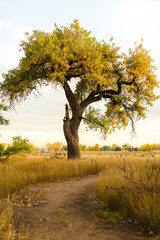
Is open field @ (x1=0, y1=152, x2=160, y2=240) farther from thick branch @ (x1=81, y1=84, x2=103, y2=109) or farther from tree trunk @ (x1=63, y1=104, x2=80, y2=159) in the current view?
thick branch @ (x1=81, y1=84, x2=103, y2=109)

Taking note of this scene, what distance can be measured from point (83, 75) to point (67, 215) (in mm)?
13114

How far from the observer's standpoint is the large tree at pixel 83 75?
16938mm

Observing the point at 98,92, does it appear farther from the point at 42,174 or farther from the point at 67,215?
the point at 67,215

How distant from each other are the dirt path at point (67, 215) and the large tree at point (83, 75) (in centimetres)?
932

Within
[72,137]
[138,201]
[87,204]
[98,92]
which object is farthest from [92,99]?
[138,201]

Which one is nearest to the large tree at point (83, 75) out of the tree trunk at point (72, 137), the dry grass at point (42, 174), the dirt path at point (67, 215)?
the tree trunk at point (72, 137)

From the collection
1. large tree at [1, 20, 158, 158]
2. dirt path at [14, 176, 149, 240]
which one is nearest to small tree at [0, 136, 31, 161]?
large tree at [1, 20, 158, 158]

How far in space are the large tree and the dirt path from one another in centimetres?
932

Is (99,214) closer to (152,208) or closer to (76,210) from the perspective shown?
(76,210)

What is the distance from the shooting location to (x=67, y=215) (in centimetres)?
717

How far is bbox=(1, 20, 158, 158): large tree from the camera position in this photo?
55.6 ft

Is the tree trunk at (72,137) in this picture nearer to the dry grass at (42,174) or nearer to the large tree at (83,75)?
the large tree at (83,75)

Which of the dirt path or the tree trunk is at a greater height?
the tree trunk

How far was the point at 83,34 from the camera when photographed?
713 inches
